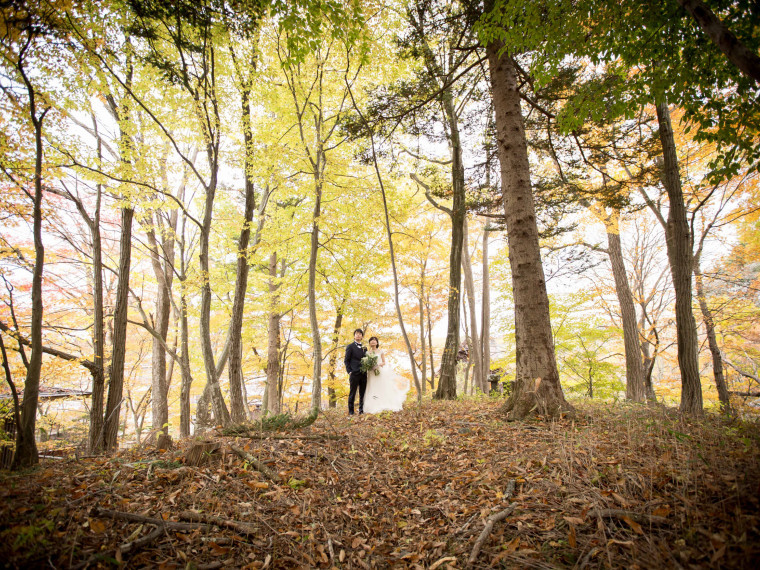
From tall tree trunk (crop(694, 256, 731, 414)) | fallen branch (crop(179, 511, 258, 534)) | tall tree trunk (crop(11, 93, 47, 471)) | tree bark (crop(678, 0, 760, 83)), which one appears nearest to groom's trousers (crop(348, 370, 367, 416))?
tall tree trunk (crop(11, 93, 47, 471))

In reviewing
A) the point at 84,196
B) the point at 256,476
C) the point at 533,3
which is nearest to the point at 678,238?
the point at 533,3

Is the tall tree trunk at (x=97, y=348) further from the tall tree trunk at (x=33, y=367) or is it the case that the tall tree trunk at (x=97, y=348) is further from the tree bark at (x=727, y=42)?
the tree bark at (x=727, y=42)

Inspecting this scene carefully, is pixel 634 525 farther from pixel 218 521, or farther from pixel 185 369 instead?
pixel 185 369

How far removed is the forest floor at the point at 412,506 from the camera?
186cm

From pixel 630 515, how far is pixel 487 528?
89 cm

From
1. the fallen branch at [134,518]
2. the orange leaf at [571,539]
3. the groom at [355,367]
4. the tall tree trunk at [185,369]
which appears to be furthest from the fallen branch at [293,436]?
the tall tree trunk at [185,369]

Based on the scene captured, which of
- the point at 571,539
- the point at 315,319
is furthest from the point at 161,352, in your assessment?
the point at 571,539

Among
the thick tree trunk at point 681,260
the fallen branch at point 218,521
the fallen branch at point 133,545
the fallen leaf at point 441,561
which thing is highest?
the thick tree trunk at point 681,260

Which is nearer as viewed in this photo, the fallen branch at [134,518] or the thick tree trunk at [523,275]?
the fallen branch at [134,518]

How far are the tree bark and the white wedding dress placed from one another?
293 inches

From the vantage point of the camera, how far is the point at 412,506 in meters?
3.04

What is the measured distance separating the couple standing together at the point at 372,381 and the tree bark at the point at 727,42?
7190 mm

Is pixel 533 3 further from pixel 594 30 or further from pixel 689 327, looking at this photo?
pixel 689 327

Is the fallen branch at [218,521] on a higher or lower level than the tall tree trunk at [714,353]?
lower
